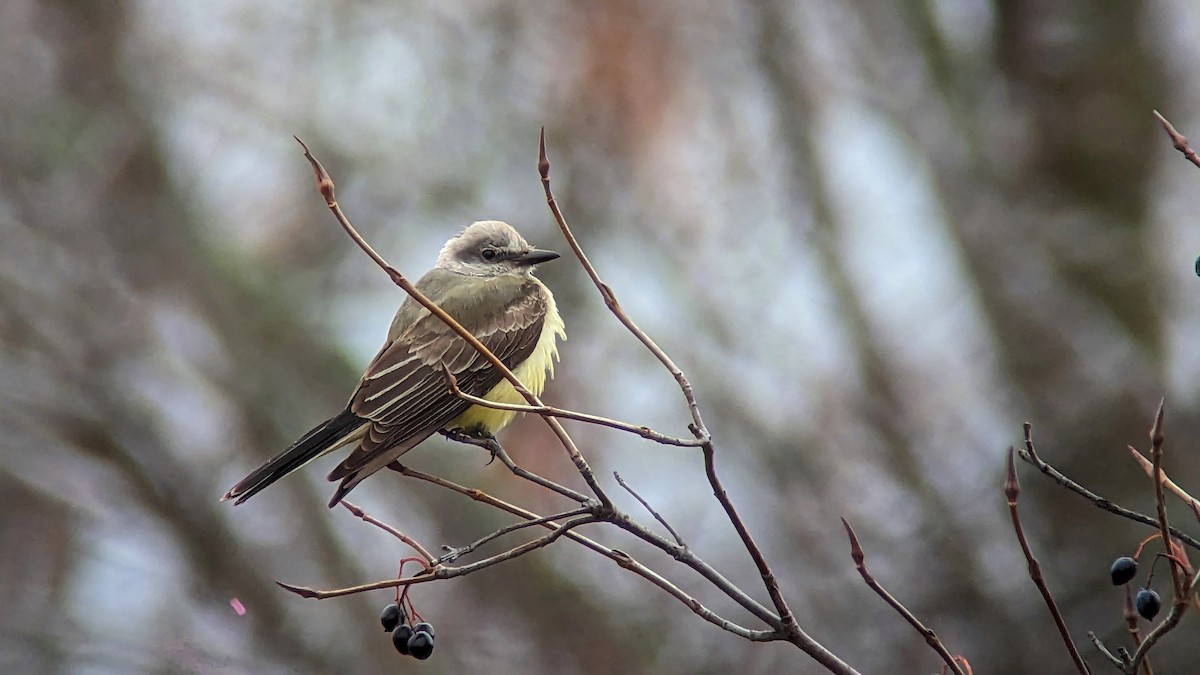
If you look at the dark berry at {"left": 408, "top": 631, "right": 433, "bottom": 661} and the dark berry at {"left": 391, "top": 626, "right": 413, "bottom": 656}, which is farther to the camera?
the dark berry at {"left": 391, "top": 626, "right": 413, "bottom": 656}

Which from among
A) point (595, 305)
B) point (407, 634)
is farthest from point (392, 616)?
point (595, 305)

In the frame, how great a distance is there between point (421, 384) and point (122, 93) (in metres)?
5.99

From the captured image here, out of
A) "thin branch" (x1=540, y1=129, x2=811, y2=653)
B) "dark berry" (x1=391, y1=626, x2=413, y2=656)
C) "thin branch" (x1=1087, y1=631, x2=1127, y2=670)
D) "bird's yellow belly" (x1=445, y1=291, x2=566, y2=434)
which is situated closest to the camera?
"thin branch" (x1=1087, y1=631, x2=1127, y2=670)

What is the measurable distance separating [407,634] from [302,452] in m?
1.05

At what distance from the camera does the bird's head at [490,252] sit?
5.79 metres

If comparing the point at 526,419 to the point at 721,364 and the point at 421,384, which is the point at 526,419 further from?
the point at 421,384

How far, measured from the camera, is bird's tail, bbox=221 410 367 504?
14.0 feet

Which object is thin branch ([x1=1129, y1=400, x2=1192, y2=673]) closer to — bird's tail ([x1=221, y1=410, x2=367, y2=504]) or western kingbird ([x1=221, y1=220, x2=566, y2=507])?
western kingbird ([x1=221, y1=220, x2=566, y2=507])

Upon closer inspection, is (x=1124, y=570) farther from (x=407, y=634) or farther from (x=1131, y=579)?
(x=407, y=634)

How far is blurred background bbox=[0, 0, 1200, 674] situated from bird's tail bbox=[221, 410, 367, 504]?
4437 millimetres

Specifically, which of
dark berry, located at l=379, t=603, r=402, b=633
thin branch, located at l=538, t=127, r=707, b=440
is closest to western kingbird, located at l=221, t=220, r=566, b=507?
dark berry, located at l=379, t=603, r=402, b=633

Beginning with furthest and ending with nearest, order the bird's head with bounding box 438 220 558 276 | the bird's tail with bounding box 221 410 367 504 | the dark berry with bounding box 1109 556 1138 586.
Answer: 1. the bird's head with bounding box 438 220 558 276
2. the bird's tail with bounding box 221 410 367 504
3. the dark berry with bounding box 1109 556 1138 586

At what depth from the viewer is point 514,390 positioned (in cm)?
527

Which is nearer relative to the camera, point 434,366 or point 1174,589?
point 1174,589
